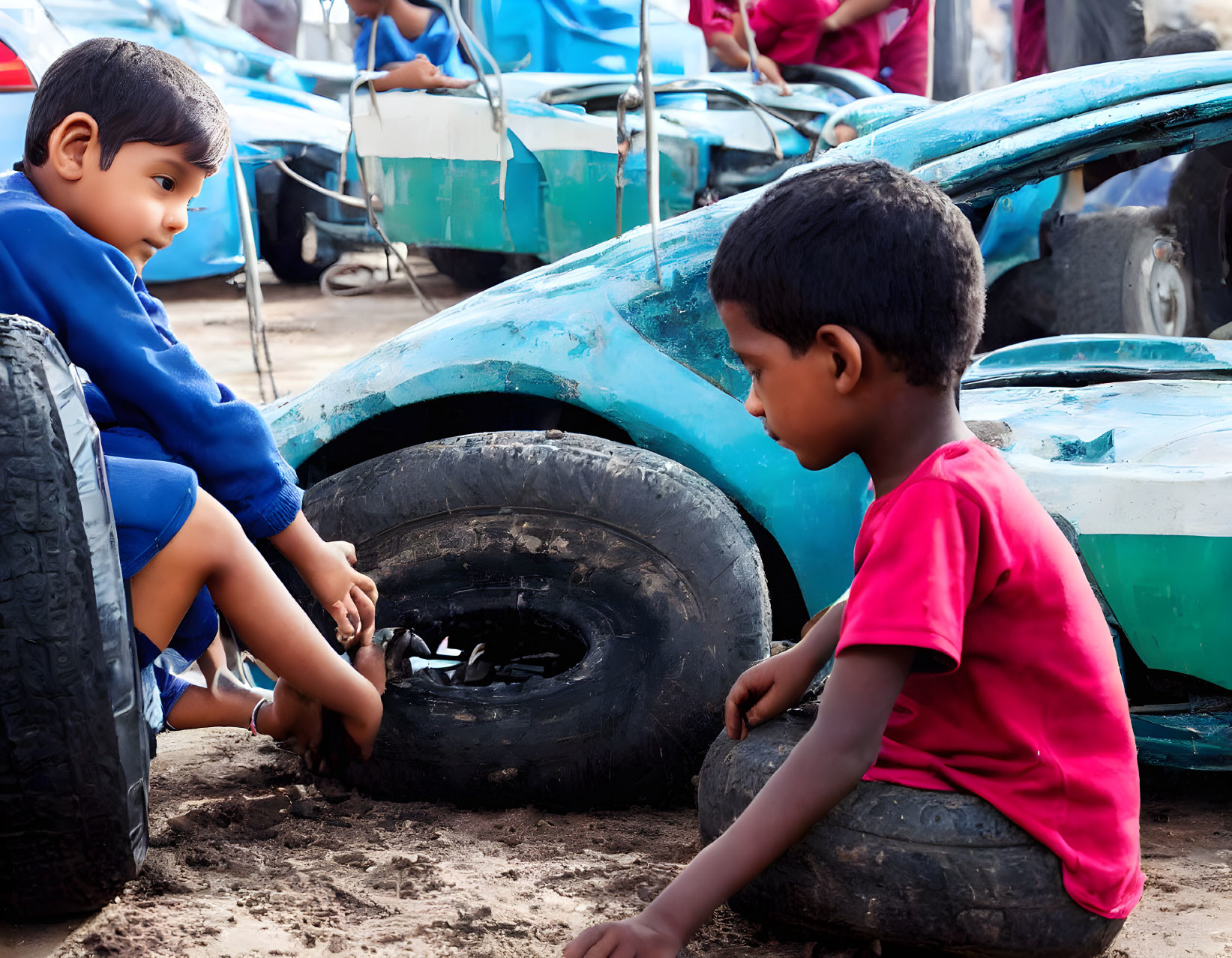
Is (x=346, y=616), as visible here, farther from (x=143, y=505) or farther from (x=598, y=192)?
(x=598, y=192)

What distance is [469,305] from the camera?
291cm

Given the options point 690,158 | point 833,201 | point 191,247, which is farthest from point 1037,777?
point 191,247

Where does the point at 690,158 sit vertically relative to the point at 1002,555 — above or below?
above

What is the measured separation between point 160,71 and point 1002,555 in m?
1.55

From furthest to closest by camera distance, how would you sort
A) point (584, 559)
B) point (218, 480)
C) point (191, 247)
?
1. point (191, 247)
2. point (584, 559)
3. point (218, 480)

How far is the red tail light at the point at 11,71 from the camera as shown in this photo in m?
6.57

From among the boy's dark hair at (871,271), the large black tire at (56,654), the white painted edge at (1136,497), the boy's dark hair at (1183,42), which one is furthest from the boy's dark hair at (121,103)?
the boy's dark hair at (1183,42)

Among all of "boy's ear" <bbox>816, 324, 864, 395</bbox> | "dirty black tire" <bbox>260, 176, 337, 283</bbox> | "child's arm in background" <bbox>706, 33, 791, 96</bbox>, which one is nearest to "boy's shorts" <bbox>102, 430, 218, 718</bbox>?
"boy's ear" <bbox>816, 324, 864, 395</bbox>

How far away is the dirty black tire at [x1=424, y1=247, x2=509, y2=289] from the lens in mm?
8922

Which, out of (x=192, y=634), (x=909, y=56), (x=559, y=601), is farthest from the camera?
(x=909, y=56)

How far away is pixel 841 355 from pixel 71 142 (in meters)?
1.31

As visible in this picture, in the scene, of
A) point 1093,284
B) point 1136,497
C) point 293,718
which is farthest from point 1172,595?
point 1093,284

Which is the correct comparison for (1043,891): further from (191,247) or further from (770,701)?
(191,247)

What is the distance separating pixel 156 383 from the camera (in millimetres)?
1943
